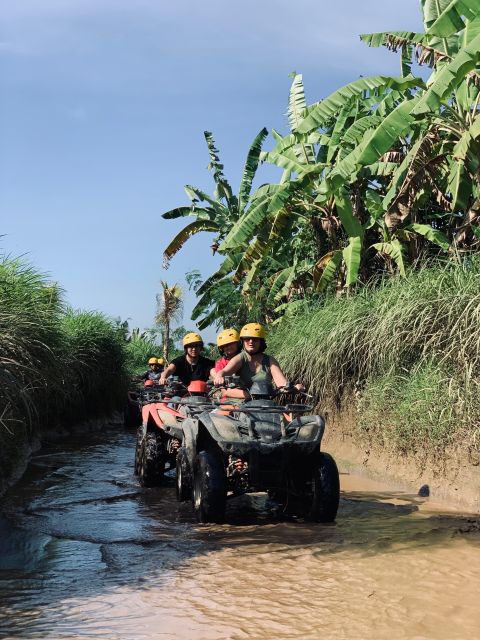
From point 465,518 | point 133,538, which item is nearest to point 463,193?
point 465,518

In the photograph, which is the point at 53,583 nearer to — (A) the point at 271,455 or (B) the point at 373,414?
(A) the point at 271,455

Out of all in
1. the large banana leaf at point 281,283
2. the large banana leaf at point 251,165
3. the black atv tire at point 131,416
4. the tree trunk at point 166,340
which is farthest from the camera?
the tree trunk at point 166,340

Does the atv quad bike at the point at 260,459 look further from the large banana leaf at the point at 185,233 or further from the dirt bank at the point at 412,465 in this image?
the large banana leaf at the point at 185,233

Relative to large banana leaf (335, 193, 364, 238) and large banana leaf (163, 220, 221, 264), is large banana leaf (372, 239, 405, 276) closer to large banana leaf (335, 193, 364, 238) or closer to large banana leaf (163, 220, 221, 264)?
large banana leaf (335, 193, 364, 238)

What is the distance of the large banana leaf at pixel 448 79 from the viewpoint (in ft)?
29.4

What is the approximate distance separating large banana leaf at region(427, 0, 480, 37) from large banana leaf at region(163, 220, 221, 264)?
34.7 feet

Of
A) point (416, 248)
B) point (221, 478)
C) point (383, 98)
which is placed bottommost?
point (221, 478)

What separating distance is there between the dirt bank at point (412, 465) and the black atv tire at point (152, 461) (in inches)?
110

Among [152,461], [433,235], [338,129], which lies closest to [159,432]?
[152,461]

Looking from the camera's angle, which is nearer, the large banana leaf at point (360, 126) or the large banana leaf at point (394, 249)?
the large banana leaf at point (360, 126)

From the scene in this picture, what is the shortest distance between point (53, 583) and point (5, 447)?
3.84 meters

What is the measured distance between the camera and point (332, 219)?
1556 cm

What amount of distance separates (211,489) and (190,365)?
132 inches

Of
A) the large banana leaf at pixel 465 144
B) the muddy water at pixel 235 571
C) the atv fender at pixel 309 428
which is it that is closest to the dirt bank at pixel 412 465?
the muddy water at pixel 235 571
